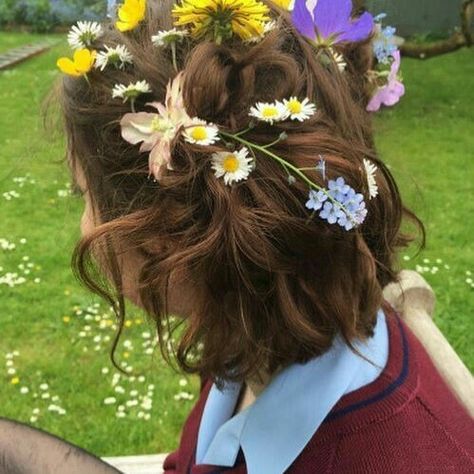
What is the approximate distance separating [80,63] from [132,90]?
120mm

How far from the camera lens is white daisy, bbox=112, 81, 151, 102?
1085 mm

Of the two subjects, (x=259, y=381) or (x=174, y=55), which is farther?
(x=259, y=381)

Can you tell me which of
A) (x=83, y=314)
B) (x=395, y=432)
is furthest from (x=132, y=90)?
(x=83, y=314)

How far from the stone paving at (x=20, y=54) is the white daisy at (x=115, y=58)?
27.4 feet

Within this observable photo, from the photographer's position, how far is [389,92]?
133 cm

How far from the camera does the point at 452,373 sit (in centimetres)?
141

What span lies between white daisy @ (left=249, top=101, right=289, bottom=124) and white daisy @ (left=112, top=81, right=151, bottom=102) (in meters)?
0.16

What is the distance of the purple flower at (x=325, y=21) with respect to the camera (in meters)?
1.15

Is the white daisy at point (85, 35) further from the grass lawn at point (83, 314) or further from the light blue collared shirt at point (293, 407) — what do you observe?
the light blue collared shirt at point (293, 407)

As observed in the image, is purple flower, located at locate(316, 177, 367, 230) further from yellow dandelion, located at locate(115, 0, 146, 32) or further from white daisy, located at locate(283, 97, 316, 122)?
yellow dandelion, located at locate(115, 0, 146, 32)

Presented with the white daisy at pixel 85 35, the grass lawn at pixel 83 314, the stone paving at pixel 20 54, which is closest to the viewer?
the white daisy at pixel 85 35

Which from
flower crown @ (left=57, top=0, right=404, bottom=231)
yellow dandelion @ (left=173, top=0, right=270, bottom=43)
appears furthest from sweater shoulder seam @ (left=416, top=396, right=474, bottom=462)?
yellow dandelion @ (left=173, top=0, right=270, bottom=43)

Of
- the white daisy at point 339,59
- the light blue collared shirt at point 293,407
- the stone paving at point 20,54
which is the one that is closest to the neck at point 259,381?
the light blue collared shirt at point 293,407

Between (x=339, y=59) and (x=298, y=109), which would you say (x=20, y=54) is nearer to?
(x=339, y=59)
